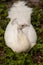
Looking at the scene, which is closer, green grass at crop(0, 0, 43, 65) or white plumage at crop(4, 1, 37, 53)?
green grass at crop(0, 0, 43, 65)

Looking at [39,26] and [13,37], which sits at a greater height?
[13,37]

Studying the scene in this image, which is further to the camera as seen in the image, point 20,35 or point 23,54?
point 20,35

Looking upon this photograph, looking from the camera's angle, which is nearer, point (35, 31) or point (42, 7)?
point (35, 31)

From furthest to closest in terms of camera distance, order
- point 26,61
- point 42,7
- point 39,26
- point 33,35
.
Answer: point 42,7, point 39,26, point 33,35, point 26,61

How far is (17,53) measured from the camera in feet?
19.9

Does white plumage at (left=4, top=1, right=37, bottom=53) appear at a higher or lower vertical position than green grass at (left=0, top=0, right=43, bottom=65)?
higher

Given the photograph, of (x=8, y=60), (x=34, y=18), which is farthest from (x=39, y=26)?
(x=8, y=60)

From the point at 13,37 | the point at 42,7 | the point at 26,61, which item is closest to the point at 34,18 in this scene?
the point at 42,7

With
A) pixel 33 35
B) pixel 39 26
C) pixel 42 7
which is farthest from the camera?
pixel 42 7

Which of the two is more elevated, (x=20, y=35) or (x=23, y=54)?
(x=20, y=35)

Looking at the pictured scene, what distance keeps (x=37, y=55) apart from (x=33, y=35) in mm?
568

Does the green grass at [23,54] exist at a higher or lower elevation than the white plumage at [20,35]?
lower

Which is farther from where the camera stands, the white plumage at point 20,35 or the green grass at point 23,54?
the white plumage at point 20,35

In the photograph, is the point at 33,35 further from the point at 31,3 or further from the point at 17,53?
the point at 31,3
